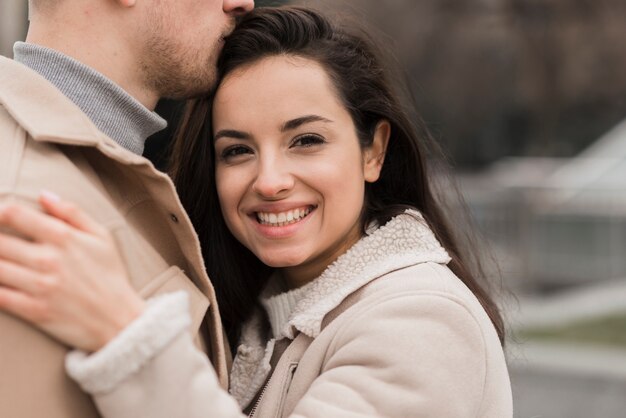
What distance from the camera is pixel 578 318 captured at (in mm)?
11070

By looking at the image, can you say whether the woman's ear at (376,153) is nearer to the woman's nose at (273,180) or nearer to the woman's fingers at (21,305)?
the woman's nose at (273,180)

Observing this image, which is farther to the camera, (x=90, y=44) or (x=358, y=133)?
(x=358, y=133)

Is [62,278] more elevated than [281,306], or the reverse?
[62,278]

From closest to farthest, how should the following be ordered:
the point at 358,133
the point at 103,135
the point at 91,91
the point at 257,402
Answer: the point at 103,135
the point at 91,91
the point at 257,402
the point at 358,133

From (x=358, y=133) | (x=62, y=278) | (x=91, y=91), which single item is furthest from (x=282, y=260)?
(x=62, y=278)

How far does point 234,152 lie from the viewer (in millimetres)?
3043

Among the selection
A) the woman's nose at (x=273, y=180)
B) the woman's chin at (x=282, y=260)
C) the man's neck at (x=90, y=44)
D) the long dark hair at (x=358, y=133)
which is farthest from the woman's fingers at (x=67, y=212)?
the long dark hair at (x=358, y=133)

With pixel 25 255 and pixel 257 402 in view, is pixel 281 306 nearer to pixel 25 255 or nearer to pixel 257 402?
pixel 257 402

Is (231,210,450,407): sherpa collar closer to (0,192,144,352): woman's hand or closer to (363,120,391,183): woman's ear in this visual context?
(363,120,391,183): woman's ear

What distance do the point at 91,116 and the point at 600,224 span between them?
10.5 meters

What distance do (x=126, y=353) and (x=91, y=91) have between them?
0.82 m

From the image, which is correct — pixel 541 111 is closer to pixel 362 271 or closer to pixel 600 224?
pixel 600 224

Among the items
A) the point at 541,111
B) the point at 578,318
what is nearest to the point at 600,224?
the point at 578,318

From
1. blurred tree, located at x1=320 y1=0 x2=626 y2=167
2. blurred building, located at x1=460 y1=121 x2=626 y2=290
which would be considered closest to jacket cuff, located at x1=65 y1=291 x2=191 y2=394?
blurred tree, located at x1=320 y1=0 x2=626 y2=167
